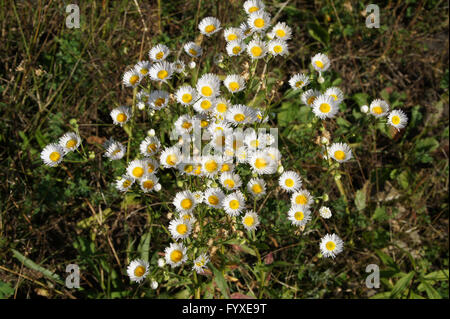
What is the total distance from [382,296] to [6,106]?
302 centimetres

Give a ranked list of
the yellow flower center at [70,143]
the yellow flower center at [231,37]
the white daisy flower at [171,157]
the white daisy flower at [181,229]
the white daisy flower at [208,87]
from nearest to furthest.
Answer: the white daisy flower at [181,229] → the white daisy flower at [171,157] → the white daisy flower at [208,87] → the yellow flower center at [70,143] → the yellow flower center at [231,37]

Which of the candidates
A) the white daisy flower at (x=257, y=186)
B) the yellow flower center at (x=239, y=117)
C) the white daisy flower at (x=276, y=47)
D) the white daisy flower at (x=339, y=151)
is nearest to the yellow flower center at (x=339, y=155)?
the white daisy flower at (x=339, y=151)

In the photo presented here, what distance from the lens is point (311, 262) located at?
287 cm

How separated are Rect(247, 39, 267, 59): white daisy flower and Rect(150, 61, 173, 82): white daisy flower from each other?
51 centimetres

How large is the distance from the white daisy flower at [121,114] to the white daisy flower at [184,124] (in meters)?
0.34

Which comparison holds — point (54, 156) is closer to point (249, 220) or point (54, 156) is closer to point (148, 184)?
point (148, 184)

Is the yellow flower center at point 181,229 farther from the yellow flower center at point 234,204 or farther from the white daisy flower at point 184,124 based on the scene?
the white daisy flower at point 184,124

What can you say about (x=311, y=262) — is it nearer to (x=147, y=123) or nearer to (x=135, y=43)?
(x=147, y=123)

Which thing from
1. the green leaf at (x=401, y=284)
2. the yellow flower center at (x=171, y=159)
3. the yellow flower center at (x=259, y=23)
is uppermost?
the yellow flower center at (x=259, y=23)

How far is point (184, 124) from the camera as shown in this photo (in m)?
2.47

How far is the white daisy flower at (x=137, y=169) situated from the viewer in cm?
231

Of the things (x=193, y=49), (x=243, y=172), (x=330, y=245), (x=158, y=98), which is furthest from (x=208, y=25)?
(x=330, y=245)

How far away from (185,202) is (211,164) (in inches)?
10.4

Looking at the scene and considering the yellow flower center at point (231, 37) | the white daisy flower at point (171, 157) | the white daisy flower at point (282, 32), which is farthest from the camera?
the white daisy flower at point (282, 32)
